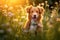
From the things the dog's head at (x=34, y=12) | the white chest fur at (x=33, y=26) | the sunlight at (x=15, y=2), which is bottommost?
the white chest fur at (x=33, y=26)

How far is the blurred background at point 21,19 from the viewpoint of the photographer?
88.4 inches

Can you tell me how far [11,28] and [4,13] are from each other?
17 cm

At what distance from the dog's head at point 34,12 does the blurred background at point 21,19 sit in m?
0.04

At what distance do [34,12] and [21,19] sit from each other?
0.14m

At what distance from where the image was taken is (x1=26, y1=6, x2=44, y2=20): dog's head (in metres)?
2.30

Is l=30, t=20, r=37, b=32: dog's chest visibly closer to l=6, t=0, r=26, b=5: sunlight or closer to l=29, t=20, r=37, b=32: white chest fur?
l=29, t=20, r=37, b=32: white chest fur

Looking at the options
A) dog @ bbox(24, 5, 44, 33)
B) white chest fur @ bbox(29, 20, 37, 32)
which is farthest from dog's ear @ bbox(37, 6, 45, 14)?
white chest fur @ bbox(29, 20, 37, 32)

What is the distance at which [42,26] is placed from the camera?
2340 mm

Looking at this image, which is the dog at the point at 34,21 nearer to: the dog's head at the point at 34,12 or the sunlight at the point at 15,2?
the dog's head at the point at 34,12

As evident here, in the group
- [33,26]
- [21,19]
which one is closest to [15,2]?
[21,19]

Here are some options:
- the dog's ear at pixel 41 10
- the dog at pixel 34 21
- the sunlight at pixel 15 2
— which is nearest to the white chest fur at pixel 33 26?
the dog at pixel 34 21

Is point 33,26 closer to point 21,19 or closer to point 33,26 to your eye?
point 33,26

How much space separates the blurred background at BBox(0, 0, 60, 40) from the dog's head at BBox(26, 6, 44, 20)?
4 centimetres

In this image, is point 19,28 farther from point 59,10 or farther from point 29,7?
point 59,10
